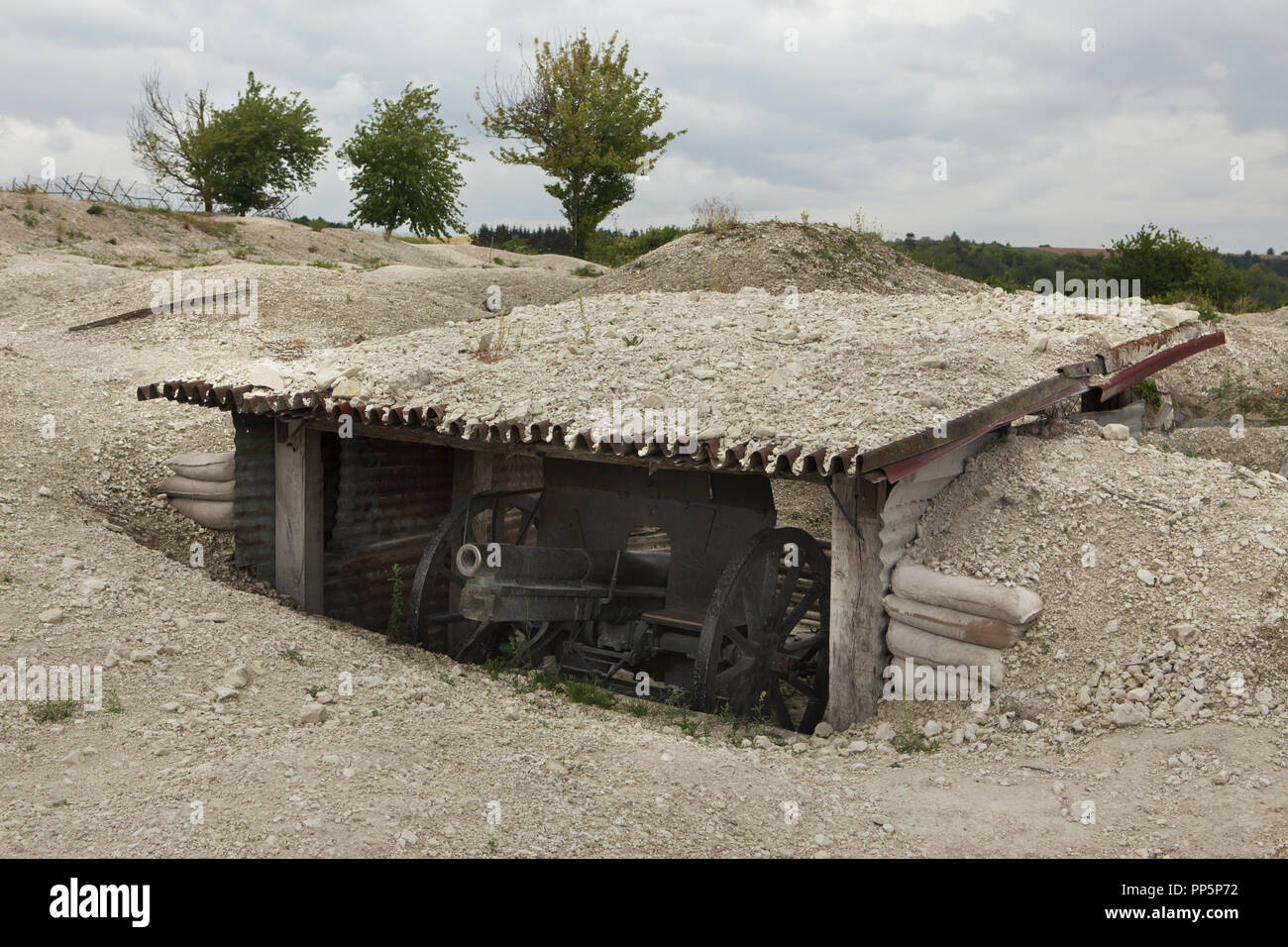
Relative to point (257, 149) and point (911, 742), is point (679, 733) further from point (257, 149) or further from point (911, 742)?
point (257, 149)

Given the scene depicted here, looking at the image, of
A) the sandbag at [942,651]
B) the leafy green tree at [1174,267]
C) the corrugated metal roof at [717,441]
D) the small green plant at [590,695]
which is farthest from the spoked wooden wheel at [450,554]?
the leafy green tree at [1174,267]

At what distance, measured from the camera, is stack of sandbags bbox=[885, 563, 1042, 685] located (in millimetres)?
6258

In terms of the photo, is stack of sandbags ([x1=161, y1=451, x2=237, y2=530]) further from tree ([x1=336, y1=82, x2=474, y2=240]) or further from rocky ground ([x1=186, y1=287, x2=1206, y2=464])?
tree ([x1=336, y1=82, x2=474, y2=240])

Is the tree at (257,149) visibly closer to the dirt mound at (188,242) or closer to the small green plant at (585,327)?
Answer: the dirt mound at (188,242)

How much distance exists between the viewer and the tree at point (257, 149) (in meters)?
38.4

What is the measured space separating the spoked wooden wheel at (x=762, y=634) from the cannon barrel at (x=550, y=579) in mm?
1046

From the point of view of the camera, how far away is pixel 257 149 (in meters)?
38.9

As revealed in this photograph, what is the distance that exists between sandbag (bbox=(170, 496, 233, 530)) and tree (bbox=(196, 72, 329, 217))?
106 feet

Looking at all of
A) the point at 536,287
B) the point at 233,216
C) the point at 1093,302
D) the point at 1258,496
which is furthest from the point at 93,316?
the point at 233,216

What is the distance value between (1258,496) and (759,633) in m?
3.71

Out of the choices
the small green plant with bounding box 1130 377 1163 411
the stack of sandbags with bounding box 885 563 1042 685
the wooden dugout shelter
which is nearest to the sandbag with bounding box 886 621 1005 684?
the stack of sandbags with bounding box 885 563 1042 685

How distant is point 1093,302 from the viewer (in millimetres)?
10891

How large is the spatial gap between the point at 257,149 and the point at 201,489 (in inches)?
1313

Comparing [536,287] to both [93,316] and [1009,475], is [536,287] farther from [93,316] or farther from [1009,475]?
[1009,475]
